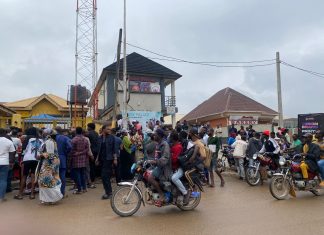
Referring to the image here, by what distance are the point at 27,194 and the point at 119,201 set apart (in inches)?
160

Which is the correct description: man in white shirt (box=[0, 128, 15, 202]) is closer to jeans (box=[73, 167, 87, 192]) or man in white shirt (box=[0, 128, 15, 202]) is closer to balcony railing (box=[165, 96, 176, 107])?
jeans (box=[73, 167, 87, 192])

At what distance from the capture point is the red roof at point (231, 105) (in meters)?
35.7

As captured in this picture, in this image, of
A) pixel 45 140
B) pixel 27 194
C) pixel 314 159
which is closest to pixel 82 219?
pixel 45 140

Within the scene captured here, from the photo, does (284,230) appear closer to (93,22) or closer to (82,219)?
(82,219)

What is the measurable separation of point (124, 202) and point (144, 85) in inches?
1033

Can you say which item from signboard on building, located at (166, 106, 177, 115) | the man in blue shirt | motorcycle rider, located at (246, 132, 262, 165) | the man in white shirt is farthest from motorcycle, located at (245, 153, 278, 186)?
signboard on building, located at (166, 106, 177, 115)

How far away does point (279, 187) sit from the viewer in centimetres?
978

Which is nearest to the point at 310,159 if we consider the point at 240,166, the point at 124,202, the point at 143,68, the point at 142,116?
the point at 240,166

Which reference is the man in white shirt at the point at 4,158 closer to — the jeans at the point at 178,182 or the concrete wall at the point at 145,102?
the jeans at the point at 178,182

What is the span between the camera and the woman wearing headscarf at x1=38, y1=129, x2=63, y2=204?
918 centimetres

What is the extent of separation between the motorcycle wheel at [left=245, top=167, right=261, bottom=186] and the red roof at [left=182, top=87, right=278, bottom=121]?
882 inches

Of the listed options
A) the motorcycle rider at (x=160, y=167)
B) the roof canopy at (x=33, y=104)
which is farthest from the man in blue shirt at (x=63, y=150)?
the roof canopy at (x=33, y=104)

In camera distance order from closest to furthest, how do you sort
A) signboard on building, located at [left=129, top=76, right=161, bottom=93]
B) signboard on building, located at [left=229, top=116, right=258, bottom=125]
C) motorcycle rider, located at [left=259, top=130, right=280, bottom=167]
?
motorcycle rider, located at [left=259, top=130, right=280, bottom=167], signboard on building, located at [left=129, top=76, right=161, bottom=93], signboard on building, located at [left=229, top=116, right=258, bottom=125]

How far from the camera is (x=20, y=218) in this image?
7.94 meters
